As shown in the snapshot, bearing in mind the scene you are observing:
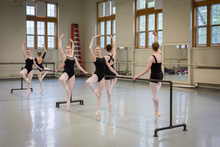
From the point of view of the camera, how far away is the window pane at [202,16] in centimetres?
1070

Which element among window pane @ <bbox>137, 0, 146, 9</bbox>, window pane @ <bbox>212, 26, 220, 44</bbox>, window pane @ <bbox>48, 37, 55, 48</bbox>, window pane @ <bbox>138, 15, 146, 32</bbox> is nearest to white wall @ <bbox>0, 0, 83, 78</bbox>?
window pane @ <bbox>48, 37, 55, 48</bbox>

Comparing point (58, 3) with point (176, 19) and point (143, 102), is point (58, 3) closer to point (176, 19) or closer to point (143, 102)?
point (176, 19)

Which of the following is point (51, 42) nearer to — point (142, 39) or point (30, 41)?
point (30, 41)

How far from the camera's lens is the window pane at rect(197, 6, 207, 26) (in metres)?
10.7

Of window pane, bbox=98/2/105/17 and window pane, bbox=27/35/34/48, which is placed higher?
window pane, bbox=98/2/105/17

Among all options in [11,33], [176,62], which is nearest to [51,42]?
[11,33]

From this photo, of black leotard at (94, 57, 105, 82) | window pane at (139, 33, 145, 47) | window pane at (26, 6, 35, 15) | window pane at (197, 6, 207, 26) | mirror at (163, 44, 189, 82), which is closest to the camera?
black leotard at (94, 57, 105, 82)

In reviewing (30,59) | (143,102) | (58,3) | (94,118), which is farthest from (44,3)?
(94,118)

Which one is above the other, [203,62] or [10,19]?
[10,19]

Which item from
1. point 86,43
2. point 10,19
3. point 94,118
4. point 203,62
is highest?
point 10,19

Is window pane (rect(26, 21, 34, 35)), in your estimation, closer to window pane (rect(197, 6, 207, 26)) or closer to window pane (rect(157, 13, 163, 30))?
window pane (rect(157, 13, 163, 30))

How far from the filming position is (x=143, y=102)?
763 cm

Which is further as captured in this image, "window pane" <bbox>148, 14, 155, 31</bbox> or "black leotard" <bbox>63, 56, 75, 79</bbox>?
"window pane" <bbox>148, 14, 155, 31</bbox>

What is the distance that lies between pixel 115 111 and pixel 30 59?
3.68 metres
